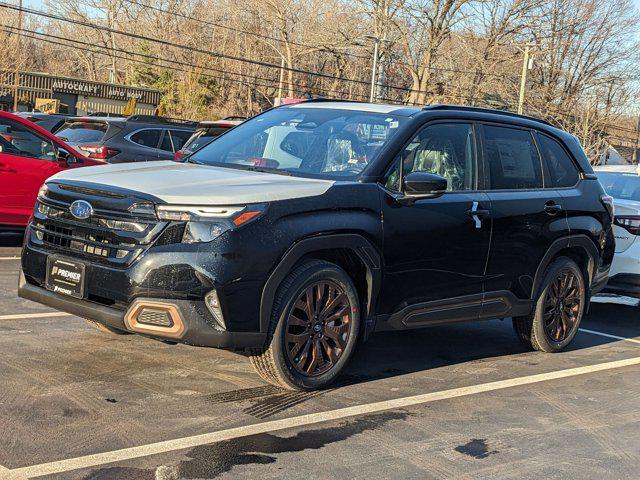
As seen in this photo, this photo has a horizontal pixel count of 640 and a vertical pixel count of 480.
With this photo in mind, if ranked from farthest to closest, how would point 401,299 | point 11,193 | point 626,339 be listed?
point 11,193, point 626,339, point 401,299

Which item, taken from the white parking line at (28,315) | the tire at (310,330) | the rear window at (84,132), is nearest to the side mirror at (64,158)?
the rear window at (84,132)

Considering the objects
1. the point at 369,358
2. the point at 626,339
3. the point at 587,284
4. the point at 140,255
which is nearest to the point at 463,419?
the point at 369,358

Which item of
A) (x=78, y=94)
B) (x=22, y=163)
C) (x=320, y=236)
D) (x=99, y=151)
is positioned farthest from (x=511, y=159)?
(x=78, y=94)

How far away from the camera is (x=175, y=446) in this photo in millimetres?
4422

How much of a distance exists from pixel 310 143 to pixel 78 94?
6426cm

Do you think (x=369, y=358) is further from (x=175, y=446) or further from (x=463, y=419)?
(x=175, y=446)

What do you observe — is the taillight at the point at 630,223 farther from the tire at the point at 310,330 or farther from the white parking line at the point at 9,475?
the white parking line at the point at 9,475

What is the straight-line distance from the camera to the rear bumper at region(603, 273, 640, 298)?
9141 millimetres

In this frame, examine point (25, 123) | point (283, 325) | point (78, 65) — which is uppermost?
point (78, 65)

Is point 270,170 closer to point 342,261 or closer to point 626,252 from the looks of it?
point 342,261

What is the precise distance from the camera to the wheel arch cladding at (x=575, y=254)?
717 cm

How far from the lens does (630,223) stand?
9352 millimetres

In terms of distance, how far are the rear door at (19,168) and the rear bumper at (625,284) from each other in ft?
22.0

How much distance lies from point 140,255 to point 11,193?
6.42 m
